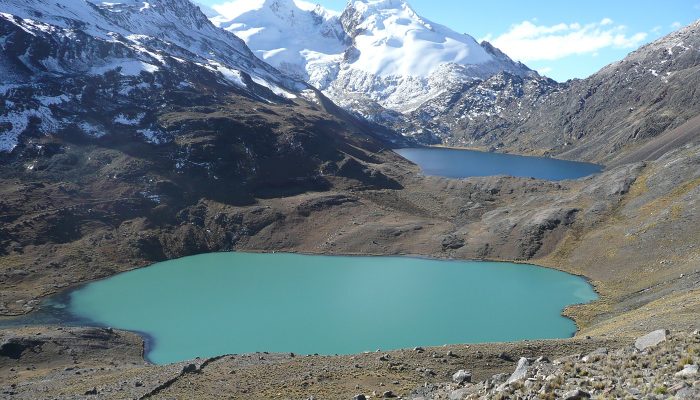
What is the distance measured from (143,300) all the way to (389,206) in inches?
2694

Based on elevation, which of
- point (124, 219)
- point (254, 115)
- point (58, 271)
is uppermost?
point (254, 115)

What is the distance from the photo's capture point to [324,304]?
81.1 meters

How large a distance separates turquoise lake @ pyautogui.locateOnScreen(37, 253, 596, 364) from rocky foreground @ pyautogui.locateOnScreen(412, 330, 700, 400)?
3973 cm

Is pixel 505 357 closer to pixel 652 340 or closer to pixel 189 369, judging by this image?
pixel 652 340

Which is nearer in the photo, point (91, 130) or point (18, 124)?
point (18, 124)

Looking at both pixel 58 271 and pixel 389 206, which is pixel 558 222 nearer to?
pixel 389 206

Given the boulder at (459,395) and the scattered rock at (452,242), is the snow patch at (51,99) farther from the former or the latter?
the boulder at (459,395)

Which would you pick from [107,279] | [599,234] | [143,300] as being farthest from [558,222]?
[107,279]

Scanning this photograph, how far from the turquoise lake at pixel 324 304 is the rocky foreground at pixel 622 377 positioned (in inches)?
1564

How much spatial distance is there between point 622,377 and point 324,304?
63.6 m

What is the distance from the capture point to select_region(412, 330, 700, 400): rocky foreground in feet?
57.8

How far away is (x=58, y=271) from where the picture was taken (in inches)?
4053

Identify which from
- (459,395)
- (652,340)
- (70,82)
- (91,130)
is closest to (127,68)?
(70,82)

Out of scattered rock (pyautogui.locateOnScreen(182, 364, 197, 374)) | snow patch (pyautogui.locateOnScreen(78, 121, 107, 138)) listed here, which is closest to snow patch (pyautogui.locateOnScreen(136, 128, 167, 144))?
snow patch (pyautogui.locateOnScreen(78, 121, 107, 138))
